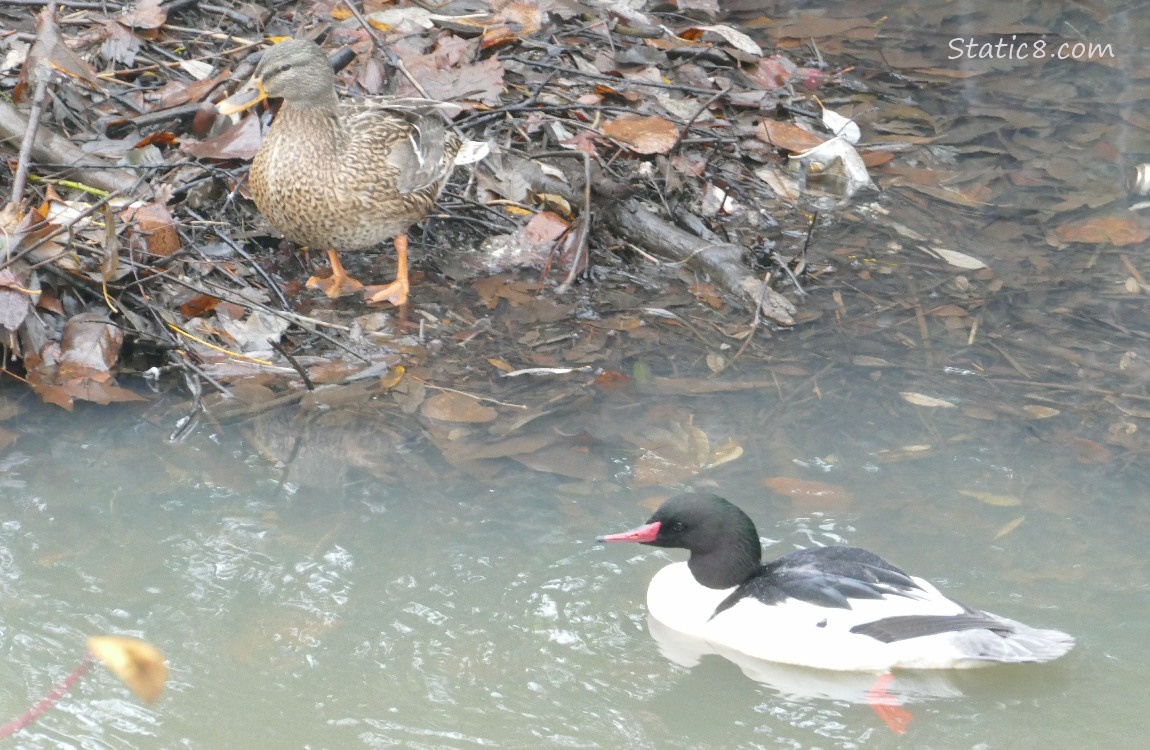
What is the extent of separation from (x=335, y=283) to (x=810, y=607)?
9.58 ft

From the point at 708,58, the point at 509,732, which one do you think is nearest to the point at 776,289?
the point at 708,58

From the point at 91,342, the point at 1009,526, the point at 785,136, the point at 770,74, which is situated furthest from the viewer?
the point at 770,74

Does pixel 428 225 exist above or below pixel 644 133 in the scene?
below

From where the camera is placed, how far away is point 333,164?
5297 millimetres

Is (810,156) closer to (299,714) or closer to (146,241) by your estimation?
(146,241)

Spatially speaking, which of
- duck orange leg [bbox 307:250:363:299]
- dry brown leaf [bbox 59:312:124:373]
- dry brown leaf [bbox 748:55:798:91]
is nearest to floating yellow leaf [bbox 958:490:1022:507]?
duck orange leg [bbox 307:250:363:299]

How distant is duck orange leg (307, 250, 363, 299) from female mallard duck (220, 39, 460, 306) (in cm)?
1

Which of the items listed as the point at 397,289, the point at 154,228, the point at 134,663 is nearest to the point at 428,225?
the point at 397,289

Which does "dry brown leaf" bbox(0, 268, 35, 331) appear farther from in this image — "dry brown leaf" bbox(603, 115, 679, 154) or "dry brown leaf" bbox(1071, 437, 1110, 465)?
"dry brown leaf" bbox(1071, 437, 1110, 465)

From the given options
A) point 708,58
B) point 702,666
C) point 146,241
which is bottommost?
point 702,666

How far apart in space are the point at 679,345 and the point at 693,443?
2.79 ft

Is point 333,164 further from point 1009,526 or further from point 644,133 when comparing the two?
point 1009,526

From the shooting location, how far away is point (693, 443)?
4664 mm

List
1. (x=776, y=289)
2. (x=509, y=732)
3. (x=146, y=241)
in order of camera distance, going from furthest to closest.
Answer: (x=776, y=289)
(x=146, y=241)
(x=509, y=732)
